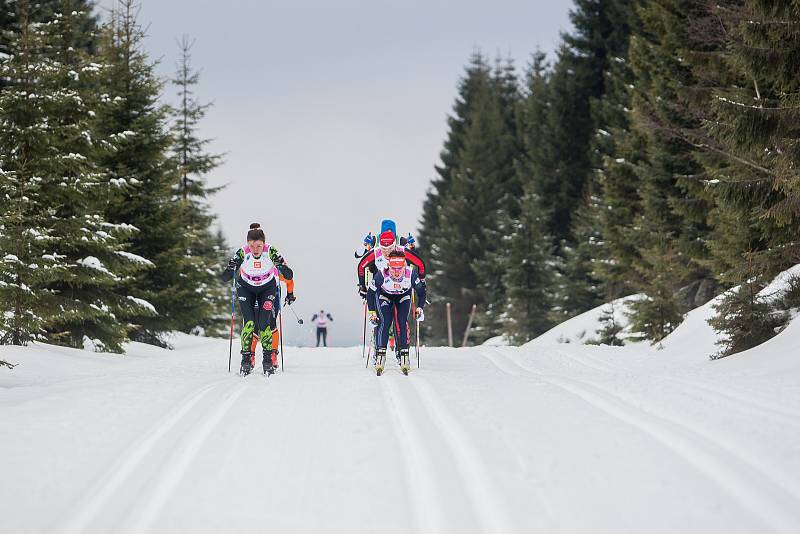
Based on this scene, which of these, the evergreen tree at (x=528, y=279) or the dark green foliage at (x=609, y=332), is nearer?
the dark green foliage at (x=609, y=332)

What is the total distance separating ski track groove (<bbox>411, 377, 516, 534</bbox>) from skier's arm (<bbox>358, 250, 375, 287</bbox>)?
6.20 m

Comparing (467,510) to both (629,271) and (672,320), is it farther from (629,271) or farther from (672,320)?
(629,271)

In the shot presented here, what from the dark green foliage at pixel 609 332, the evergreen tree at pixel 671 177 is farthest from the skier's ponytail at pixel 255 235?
the dark green foliage at pixel 609 332

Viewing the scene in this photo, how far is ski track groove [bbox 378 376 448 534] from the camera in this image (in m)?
4.47

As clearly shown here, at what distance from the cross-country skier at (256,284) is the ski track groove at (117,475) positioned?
364cm

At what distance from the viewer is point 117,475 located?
533cm

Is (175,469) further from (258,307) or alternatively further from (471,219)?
(471,219)

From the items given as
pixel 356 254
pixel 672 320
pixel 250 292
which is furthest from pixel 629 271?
pixel 250 292

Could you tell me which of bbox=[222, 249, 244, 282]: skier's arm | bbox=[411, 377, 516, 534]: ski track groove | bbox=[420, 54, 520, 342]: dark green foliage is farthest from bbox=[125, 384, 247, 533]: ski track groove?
bbox=[420, 54, 520, 342]: dark green foliage

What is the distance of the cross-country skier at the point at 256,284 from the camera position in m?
11.2

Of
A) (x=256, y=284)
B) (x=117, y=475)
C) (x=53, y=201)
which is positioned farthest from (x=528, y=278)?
(x=117, y=475)

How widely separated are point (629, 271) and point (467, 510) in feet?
72.1

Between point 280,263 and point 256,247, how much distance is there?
1.72 feet

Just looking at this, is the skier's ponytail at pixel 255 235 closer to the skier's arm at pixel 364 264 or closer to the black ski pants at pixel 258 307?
the black ski pants at pixel 258 307
